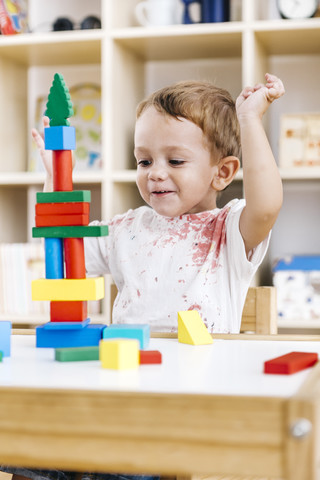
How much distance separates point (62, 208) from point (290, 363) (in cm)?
36

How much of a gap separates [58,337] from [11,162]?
6.14ft

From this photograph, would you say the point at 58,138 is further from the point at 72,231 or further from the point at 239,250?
the point at 239,250

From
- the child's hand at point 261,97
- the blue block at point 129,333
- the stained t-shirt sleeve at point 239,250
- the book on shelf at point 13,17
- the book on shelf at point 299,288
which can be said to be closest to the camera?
the blue block at point 129,333

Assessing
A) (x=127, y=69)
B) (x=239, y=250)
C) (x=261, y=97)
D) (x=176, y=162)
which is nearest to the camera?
(x=261, y=97)

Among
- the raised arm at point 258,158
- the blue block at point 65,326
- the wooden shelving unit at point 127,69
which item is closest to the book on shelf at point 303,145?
the wooden shelving unit at point 127,69

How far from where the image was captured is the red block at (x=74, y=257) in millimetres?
871

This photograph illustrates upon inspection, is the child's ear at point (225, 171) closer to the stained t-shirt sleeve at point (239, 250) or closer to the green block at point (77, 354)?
the stained t-shirt sleeve at point (239, 250)

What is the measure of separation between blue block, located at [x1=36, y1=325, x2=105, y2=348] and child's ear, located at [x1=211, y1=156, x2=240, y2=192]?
0.64m

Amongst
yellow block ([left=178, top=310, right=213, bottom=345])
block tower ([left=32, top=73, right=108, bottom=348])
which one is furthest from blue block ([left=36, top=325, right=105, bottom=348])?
yellow block ([left=178, top=310, right=213, bottom=345])

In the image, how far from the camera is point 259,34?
228 centimetres

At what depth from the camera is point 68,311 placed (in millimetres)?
865

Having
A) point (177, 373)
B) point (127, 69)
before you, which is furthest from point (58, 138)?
point (127, 69)

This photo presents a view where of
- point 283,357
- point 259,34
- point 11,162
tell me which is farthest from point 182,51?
point 283,357

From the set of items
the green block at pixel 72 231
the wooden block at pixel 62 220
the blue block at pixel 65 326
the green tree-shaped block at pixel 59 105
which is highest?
the green tree-shaped block at pixel 59 105
